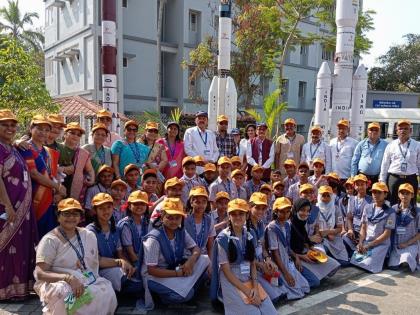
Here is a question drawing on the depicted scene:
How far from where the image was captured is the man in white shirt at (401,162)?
6289 mm

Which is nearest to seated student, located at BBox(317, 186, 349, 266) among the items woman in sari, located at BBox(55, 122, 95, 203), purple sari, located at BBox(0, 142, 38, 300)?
woman in sari, located at BBox(55, 122, 95, 203)

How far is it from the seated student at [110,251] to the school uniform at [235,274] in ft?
2.69

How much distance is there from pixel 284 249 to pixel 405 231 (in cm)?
211

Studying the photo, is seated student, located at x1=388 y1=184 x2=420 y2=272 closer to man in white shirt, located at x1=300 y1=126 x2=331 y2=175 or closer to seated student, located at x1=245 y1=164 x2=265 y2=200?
man in white shirt, located at x1=300 y1=126 x2=331 y2=175

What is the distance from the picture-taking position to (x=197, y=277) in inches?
169

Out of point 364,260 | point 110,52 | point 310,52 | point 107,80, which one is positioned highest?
point 310,52


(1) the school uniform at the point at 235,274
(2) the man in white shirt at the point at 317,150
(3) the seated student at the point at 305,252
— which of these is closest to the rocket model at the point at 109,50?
(2) the man in white shirt at the point at 317,150

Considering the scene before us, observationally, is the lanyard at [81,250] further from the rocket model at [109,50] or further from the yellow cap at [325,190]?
the rocket model at [109,50]

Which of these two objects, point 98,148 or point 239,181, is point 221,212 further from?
point 98,148

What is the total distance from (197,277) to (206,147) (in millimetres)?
2958

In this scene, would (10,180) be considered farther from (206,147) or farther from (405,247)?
(405,247)

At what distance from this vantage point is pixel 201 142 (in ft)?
22.4

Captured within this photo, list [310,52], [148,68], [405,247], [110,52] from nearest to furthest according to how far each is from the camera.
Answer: [405,247] → [110,52] → [148,68] → [310,52]

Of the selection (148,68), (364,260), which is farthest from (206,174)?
(148,68)
